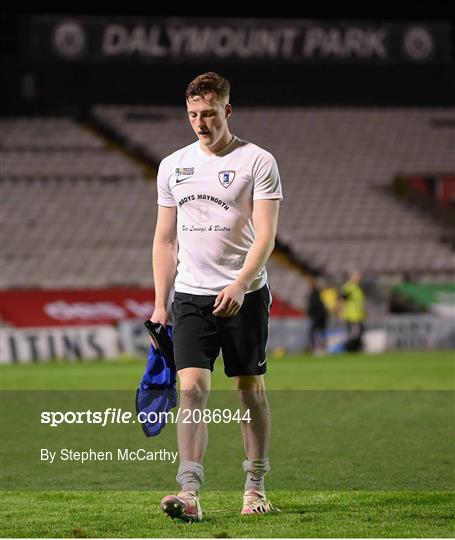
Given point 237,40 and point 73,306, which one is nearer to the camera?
point 73,306

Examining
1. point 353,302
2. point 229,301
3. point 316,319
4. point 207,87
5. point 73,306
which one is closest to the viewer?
point 229,301

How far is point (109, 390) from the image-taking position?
46.8ft

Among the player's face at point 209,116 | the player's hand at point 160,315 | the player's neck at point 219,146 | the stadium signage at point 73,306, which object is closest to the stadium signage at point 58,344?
the stadium signage at point 73,306

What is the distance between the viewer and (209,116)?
5.93m

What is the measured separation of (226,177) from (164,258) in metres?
0.56

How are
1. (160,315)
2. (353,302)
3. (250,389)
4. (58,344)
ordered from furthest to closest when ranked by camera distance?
(353,302) → (58,344) → (160,315) → (250,389)

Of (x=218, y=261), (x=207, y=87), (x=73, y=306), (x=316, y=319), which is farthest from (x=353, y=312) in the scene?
(x=207, y=87)

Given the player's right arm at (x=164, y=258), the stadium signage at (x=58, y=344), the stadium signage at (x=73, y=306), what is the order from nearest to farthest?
the player's right arm at (x=164, y=258) → the stadium signage at (x=58, y=344) → the stadium signage at (x=73, y=306)

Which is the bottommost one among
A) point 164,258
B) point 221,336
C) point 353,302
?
point 353,302

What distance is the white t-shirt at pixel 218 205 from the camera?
6008 mm

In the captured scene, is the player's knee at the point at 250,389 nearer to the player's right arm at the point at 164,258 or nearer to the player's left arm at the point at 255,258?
the player's left arm at the point at 255,258

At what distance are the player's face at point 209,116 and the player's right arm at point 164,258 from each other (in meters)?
0.47

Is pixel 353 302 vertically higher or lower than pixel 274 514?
lower

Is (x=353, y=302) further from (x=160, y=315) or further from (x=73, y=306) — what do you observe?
(x=160, y=315)
